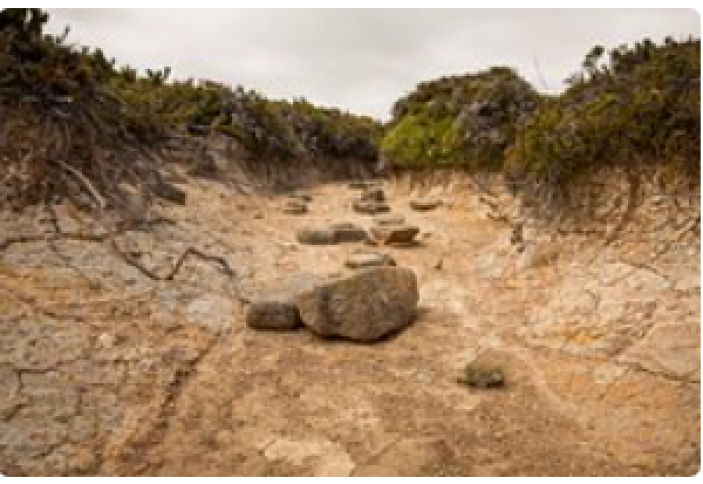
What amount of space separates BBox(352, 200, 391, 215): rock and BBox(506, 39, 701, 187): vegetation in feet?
13.2

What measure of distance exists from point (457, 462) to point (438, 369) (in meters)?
1.16

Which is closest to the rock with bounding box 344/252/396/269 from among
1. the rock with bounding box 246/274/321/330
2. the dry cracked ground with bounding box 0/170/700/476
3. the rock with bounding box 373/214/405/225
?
the dry cracked ground with bounding box 0/170/700/476

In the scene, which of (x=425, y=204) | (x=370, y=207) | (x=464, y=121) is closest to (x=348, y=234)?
(x=370, y=207)

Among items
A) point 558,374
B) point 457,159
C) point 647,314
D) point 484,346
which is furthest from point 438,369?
point 457,159

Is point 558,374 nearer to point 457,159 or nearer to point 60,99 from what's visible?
point 60,99

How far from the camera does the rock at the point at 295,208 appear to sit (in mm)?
10492

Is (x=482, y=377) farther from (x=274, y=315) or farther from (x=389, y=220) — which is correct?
(x=389, y=220)

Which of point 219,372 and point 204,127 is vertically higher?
point 204,127

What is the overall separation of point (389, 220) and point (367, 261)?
2729 millimetres

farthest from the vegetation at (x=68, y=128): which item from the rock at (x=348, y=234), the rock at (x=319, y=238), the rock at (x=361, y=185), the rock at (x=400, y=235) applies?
the rock at (x=361, y=185)

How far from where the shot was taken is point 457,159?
11469 mm

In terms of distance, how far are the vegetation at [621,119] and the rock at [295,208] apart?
4329 millimetres

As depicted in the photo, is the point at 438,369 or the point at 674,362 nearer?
the point at 674,362

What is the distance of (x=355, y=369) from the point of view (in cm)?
456
